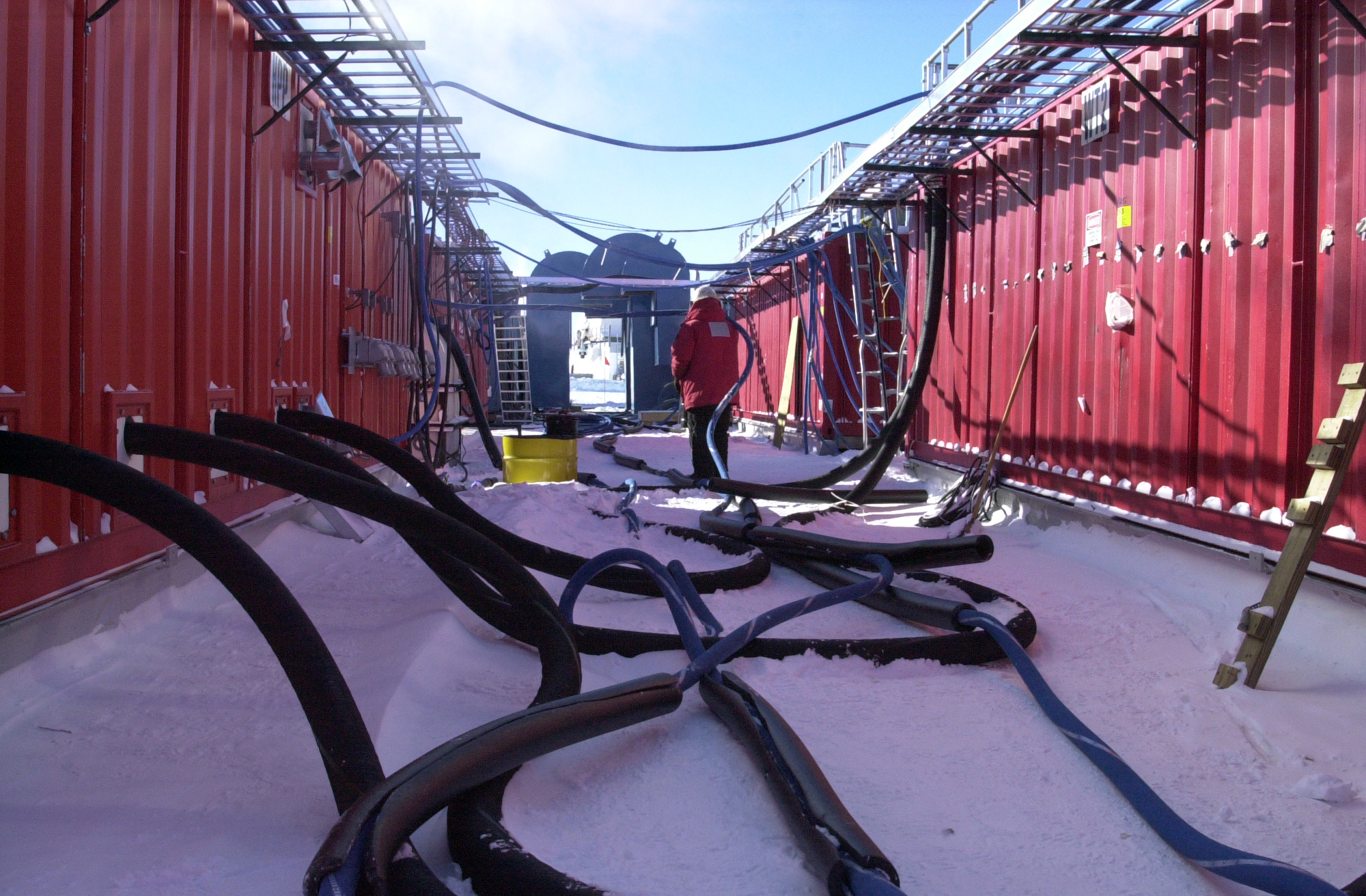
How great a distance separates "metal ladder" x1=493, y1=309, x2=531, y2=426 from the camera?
19672 mm

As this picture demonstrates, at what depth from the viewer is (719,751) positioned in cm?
243

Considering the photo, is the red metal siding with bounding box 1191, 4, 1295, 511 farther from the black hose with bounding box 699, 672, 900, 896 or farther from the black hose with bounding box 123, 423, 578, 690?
the black hose with bounding box 123, 423, 578, 690

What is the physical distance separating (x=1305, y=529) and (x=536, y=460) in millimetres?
5992

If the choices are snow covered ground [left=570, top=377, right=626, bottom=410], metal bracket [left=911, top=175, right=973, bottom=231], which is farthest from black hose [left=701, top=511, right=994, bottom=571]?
snow covered ground [left=570, top=377, right=626, bottom=410]

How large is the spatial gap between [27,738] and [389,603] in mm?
1735

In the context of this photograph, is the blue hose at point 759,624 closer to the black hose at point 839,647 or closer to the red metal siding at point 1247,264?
the black hose at point 839,647

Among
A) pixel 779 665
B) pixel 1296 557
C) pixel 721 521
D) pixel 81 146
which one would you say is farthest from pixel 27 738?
pixel 1296 557

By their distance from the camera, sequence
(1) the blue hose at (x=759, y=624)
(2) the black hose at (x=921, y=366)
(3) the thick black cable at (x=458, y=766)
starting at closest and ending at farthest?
(3) the thick black cable at (x=458, y=766), (1) the blue hose at (x=759, y=624), (2) the black hose at (x=921, y=366)

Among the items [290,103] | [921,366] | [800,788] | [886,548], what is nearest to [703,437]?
[921,366]

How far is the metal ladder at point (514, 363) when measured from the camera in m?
19.7

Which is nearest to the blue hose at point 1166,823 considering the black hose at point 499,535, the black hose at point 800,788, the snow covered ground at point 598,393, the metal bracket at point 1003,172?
the black hose at point 800,788

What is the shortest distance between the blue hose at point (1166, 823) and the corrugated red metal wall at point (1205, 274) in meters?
1.68

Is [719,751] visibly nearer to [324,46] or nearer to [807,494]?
[807,494]

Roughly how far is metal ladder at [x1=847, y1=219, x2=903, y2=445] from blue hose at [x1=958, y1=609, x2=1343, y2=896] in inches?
244
